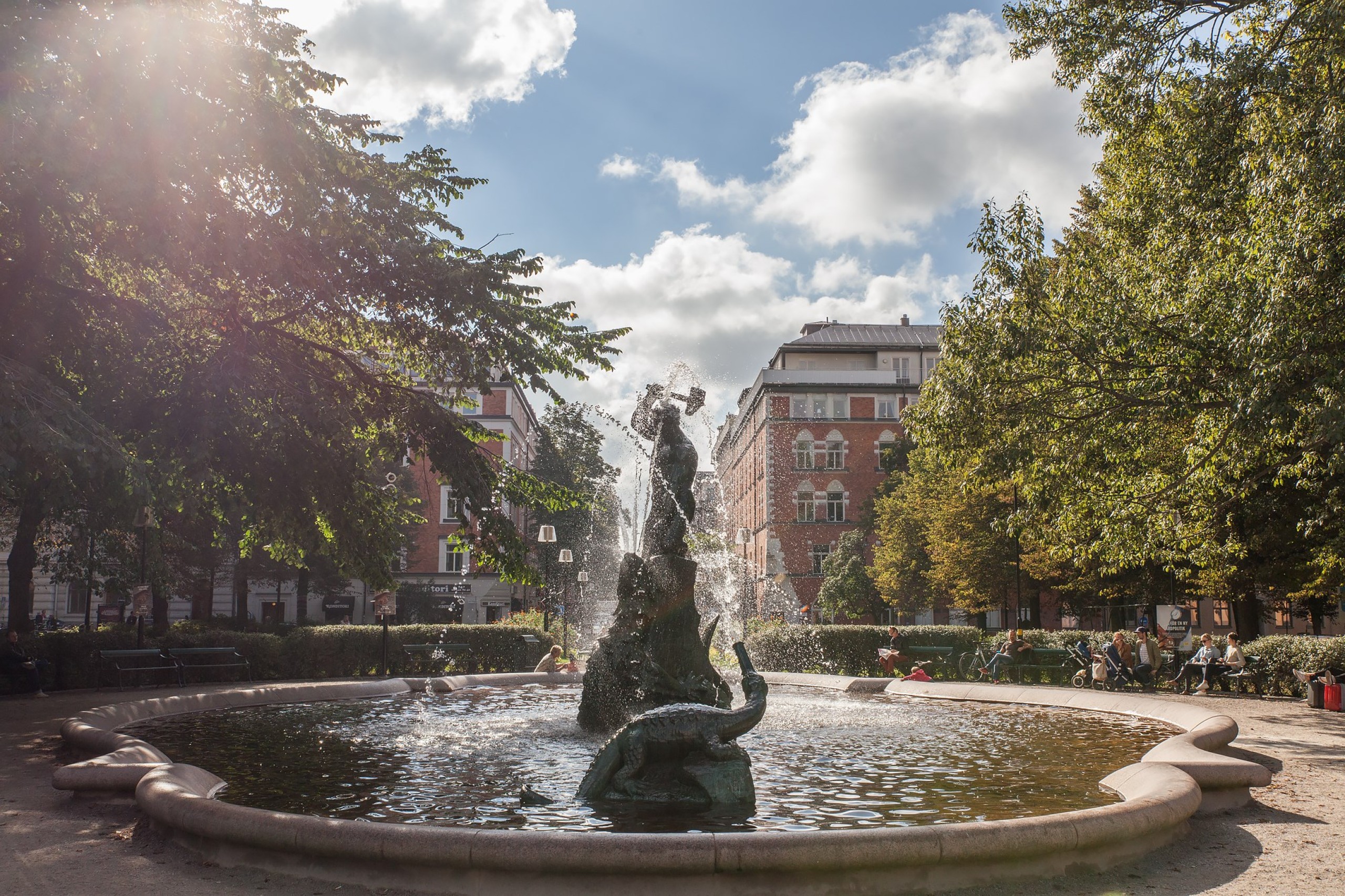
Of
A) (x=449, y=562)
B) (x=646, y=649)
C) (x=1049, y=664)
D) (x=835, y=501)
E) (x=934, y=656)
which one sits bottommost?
(x=1049, y=664)

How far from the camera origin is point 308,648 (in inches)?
835

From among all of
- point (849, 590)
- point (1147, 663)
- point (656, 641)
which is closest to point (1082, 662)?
point (1147, 663)

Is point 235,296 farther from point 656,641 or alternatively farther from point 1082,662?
point 1082,662

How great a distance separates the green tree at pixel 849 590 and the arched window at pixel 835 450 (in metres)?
8.59

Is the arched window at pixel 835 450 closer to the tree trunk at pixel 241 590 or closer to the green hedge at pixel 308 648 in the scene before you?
the tree trunk at pixel 241 590

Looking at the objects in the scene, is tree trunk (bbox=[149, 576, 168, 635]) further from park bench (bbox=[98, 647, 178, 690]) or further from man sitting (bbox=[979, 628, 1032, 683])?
man sitting (bbox=[979, 628, 1032, 683])

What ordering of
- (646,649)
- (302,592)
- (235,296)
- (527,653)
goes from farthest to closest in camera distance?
(302,592) → (527,653) → (235,296) → (646,649)

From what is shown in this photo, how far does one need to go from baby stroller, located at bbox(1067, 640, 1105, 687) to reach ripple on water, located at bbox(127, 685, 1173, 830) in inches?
233

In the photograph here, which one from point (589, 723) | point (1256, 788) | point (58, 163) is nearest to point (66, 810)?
point (589, 723)

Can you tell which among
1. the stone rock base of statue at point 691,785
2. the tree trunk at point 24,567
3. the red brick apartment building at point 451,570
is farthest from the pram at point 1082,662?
the red brick apartment building at point 451,570

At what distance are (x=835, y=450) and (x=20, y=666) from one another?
5575 centimetres

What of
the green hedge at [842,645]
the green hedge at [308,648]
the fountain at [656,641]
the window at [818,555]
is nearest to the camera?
the fountain at [656,641]

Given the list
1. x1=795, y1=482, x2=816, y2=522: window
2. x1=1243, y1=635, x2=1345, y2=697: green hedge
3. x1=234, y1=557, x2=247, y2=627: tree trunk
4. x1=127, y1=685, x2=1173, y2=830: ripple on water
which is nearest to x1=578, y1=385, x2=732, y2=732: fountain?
x1=127, y1=685, x2=1173, y2=830: ripple on water

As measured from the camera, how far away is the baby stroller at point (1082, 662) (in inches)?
785
